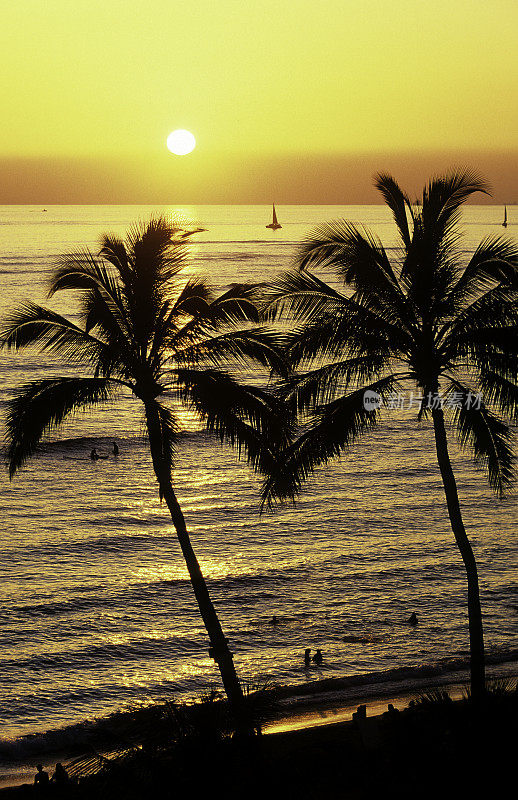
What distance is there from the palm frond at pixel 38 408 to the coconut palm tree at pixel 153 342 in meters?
0.02

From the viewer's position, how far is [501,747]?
13219mm

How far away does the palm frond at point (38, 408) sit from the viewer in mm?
15125

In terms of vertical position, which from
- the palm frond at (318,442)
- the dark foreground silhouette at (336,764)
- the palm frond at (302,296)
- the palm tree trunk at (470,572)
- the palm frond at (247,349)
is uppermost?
the palm frond at (302,296)

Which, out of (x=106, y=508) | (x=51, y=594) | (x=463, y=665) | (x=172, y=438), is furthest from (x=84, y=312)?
(x=106, y=508)

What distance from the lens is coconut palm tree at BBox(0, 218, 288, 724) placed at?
51.1 ft

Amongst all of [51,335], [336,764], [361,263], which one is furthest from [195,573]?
[361,263]

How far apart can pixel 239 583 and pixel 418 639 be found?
8.15m

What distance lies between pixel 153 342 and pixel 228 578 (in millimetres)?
19787

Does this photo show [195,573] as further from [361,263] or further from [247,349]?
[361,263]

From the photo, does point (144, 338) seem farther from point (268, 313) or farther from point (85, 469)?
point (85, 469)

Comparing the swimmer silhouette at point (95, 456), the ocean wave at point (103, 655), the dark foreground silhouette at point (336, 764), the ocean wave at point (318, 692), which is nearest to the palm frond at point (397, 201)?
the dark foreground silhouette at point (336, 764)

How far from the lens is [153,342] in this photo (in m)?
16.3

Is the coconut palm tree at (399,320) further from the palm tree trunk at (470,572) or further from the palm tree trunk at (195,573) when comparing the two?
the palm tree trunk at (195,573)

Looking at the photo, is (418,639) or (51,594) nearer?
(418,639)
